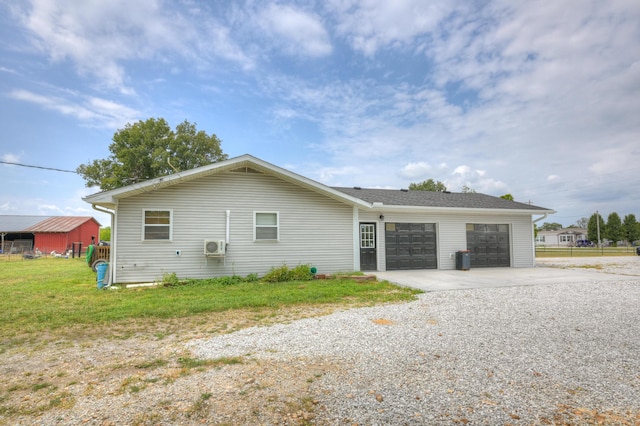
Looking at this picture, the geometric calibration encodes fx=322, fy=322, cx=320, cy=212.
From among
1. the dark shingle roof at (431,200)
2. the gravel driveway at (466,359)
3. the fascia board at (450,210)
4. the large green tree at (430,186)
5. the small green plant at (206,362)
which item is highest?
the large green tree at (430,186)

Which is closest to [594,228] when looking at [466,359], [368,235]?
[368,235]

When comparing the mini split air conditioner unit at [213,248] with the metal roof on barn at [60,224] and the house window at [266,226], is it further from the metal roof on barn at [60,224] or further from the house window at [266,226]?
the metal roof on barn at [60,224]

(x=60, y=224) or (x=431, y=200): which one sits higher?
(x=431, y=200)

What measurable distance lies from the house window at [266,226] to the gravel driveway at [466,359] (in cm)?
541

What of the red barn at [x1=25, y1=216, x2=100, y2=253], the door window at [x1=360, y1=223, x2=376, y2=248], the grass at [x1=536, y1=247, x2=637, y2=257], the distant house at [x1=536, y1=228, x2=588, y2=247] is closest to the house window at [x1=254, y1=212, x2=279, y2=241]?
the door window at [x1=360, y1=223, x2=376, y2=248]

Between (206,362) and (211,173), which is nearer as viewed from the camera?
(206,362)

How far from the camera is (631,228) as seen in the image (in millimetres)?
50719

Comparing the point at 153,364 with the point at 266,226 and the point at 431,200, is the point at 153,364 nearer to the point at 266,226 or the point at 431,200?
the point at 266,226

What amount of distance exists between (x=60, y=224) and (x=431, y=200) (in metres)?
32.2

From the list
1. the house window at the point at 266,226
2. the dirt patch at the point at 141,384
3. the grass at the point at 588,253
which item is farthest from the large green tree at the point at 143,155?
the grass at the point at 588,253

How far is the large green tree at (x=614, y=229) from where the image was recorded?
5041cm

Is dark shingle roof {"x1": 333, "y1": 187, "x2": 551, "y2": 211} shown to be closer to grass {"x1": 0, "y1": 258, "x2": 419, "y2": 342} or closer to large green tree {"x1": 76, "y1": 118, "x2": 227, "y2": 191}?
grass {"x1": 0, "y1": 258, "x2": 419, "y2": 342}

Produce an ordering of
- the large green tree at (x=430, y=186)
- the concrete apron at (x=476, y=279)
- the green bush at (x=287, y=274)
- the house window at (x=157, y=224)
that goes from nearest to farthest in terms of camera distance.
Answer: the concrete apron at (x=476, y=279) → the house window at (x=157, y=224) → the green bush at (x=287, y=274) → the large green tree at (x=430, y=186)

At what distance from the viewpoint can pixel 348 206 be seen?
39.7 feet
